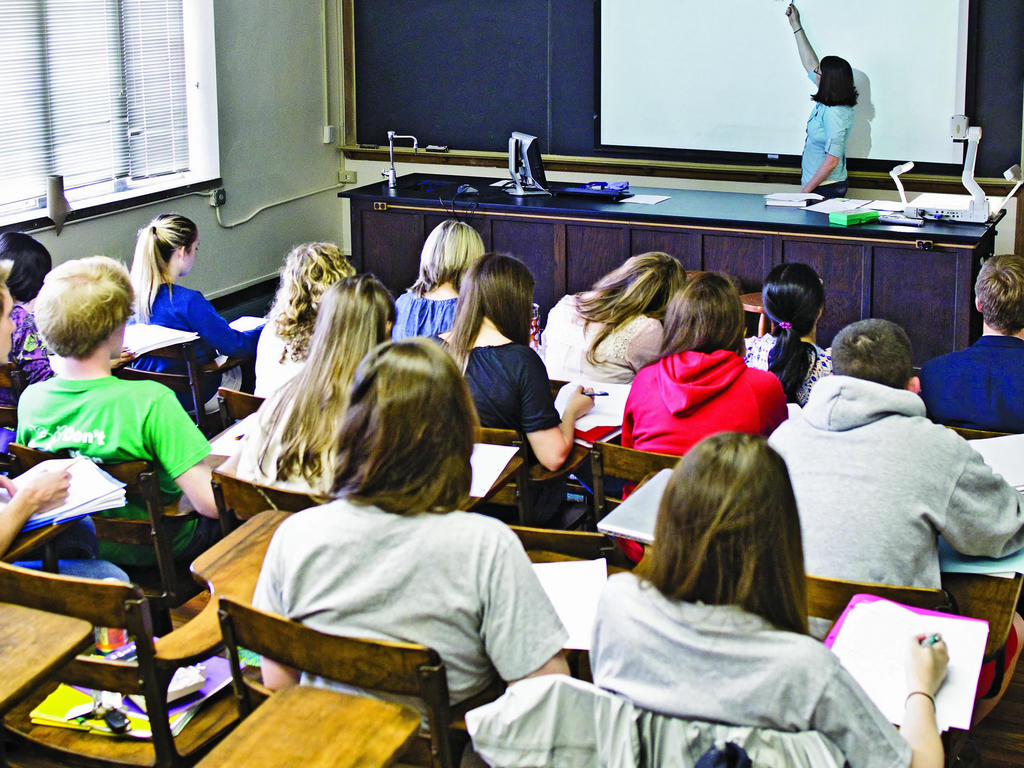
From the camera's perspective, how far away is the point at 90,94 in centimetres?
570

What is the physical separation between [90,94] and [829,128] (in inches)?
151

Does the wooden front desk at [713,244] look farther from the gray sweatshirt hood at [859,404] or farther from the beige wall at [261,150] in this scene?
the gray sweatshirt hood at [859,404]

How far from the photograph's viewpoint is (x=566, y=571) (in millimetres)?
2139

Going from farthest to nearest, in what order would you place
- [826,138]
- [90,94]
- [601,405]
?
1. [826,138]
2. [90,94]
3. [601,405]

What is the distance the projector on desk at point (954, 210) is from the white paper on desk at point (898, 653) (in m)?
3.69

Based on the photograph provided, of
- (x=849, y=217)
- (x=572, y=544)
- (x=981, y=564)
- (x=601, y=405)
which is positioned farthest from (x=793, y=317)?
(x=849, y=217)

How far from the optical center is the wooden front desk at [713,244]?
5.11 m

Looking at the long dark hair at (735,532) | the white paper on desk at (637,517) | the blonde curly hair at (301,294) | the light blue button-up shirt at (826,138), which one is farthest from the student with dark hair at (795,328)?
the light blue button-up shirt at (826,138)

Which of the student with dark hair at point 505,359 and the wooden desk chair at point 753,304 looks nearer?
the student with dark hair at point 505,359

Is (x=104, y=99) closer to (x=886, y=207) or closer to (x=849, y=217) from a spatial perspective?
(x=849, y=217)

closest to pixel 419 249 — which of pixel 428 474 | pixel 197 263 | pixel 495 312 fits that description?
pixel 197 263

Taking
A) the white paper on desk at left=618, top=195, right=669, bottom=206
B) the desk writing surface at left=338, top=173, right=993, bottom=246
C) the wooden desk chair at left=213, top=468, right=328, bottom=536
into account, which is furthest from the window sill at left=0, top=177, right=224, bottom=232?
the wooden desk chair at left=213, top=468, right=328, bottom=536

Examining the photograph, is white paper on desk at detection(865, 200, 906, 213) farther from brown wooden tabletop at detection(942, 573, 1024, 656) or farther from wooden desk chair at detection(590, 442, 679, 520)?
brown wooden tabletop at detection(942, 573, 1024, 656)

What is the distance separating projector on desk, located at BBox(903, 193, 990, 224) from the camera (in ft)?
16.8
